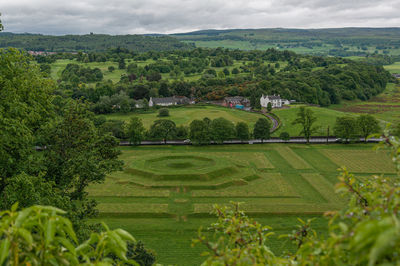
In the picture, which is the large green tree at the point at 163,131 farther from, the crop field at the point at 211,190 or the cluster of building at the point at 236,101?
the cluster of building at the point at 236,101

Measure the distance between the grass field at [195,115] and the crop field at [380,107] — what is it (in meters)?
46.6

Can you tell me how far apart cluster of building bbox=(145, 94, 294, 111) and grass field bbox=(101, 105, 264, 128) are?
9086 millimetres

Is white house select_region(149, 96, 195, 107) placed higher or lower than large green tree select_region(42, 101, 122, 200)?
lower

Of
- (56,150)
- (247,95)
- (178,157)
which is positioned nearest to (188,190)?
(178,157)

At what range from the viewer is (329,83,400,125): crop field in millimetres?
117312

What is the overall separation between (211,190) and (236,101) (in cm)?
9530

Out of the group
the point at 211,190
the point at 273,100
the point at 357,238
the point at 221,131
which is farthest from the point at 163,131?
the point at 357,238

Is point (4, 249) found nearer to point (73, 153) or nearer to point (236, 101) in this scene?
point (73, 153)

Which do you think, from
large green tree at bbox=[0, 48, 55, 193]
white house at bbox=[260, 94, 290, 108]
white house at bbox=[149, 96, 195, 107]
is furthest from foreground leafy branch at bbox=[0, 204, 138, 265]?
white house at bbox=[149, 96, 195, 107]

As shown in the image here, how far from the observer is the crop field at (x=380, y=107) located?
4619 inches

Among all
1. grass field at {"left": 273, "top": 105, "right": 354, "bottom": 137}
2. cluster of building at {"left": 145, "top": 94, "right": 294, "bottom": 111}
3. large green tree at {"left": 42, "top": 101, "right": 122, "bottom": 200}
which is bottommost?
grass field at {"left": 273, "top": 105, "right": 354, "bottom": 137}

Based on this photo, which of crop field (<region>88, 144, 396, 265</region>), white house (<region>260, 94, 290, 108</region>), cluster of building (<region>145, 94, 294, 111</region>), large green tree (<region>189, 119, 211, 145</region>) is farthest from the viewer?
cluster of building (<region>145, 94, 294, 111</region>)

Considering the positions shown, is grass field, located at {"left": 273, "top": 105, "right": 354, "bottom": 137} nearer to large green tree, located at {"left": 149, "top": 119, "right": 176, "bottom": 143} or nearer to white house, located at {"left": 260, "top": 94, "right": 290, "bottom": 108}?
white house, located at {"left": 260, "top": 94, "right": 290, "bottom": 108}

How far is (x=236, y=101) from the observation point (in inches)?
5645
